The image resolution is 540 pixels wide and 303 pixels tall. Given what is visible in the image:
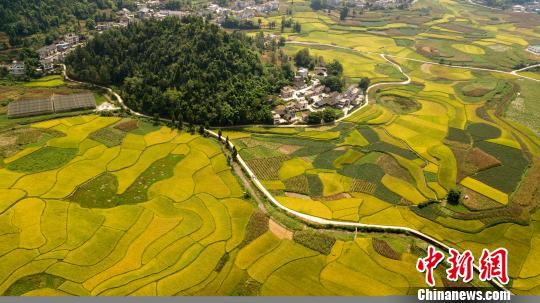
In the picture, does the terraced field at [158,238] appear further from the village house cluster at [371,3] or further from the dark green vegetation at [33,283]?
the village house cluster at [371,3]

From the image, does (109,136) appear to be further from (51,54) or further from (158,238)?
(51,54)

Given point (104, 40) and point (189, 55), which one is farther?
point (104, 40)

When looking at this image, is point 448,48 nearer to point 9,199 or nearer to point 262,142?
point 262,142

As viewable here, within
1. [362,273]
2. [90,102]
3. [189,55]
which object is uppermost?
[189,55]

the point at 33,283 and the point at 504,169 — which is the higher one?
the point at 504,169

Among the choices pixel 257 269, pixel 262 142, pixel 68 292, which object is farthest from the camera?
pixel 262 142

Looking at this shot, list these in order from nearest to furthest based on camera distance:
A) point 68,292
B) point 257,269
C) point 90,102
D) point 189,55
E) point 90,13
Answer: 1. point 68,292
2. point 257,269
3. point 90,102
4. point 189,55
5. point 90,13

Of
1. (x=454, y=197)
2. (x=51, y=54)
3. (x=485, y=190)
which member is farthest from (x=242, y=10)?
(x=454, y=197)

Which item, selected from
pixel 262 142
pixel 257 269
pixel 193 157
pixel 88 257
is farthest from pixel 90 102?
pixel 257 269

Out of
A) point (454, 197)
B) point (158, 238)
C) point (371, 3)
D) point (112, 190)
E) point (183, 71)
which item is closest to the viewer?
point (158, 238)
